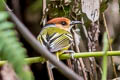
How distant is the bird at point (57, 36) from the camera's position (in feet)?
8.87

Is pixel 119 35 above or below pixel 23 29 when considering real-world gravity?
below

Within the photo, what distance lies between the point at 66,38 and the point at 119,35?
1.89 m

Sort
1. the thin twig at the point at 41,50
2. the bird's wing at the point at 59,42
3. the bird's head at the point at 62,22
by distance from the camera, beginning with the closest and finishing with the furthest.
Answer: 1. the thin twig at the point at 41,50
2. the bird's wing at the point at 59,42
3. the bird's head at the point at 62,22

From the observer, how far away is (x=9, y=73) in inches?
32.7

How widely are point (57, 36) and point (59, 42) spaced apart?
16cm

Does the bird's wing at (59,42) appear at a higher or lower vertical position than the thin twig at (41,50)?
lower

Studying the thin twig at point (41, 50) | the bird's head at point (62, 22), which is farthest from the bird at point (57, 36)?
the thin twig at point (41, 50)

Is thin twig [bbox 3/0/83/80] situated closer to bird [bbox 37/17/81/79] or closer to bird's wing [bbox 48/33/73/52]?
bird [bbox 37/17/81/79]

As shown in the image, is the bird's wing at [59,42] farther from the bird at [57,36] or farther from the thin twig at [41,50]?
the thin twig at [41,50]

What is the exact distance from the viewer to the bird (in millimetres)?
2705

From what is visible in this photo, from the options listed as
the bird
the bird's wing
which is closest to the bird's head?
the bird

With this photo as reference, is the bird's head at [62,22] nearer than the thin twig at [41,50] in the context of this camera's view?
No

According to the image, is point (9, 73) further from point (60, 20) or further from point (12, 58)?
point (60, 20)

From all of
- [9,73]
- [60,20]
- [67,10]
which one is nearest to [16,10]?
[60,20]
